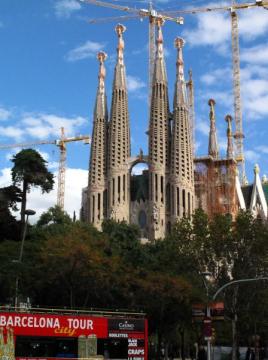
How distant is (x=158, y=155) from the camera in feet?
339

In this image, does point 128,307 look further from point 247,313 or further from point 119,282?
point 247,313

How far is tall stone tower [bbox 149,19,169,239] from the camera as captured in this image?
10100 centimetres

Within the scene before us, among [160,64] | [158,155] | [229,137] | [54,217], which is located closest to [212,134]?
[229,137]

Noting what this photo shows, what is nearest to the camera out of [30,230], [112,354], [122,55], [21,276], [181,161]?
[112,354]

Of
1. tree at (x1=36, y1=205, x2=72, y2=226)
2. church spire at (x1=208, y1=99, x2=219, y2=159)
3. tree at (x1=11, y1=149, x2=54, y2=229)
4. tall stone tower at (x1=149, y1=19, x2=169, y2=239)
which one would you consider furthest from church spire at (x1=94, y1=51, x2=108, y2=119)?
tree at (x1=11, y1=149, x2=54, y2=229)

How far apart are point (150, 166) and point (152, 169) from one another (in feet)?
2.54

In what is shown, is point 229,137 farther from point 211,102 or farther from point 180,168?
point 180,168

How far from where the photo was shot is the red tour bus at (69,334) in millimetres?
24719

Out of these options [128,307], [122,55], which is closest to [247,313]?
[128,307]

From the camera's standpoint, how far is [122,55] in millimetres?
112875

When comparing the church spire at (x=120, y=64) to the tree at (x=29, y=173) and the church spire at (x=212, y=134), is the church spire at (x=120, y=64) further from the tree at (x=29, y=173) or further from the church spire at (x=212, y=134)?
the tree at (x=29, y=173)

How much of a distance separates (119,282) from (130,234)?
832 inches

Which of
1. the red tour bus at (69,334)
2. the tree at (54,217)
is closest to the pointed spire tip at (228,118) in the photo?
the tree at (54,217)

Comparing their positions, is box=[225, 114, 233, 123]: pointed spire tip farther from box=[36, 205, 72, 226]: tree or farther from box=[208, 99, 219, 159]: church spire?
box=[36, 205, 72, 226]: tree
